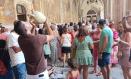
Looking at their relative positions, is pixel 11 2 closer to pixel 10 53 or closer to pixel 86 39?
pixel 86 39

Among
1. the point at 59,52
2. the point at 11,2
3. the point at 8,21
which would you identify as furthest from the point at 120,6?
the point at 59,52

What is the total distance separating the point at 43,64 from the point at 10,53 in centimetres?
192

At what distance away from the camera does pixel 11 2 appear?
23.2m

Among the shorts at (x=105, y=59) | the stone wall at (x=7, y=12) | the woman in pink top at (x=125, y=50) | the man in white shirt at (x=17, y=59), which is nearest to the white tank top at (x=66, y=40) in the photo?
the shorts at (x=105, y=59)

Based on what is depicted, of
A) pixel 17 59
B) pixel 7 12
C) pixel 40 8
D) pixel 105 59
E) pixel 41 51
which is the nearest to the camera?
pixel 41 51

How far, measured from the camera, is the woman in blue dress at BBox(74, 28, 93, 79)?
375 inches

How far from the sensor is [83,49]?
9.58 meters

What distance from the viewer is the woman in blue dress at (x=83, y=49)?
31.2ft

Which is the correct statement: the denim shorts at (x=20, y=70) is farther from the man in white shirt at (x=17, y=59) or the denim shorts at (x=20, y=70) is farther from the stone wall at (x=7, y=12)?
the stone wall at (x=7, y=12)

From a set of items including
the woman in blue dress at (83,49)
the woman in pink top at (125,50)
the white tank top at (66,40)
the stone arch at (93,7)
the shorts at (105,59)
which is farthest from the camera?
the stone arch at (93,7)

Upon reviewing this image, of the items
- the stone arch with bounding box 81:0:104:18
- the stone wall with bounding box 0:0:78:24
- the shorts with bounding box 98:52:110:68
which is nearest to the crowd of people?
the shorts with bounding box 98:52:110:68

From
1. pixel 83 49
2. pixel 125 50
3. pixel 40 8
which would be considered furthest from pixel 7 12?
pixel 125 50

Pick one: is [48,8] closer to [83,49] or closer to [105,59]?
[83,49]

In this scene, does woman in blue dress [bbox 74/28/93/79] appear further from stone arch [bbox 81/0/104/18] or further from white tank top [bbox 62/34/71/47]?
stone arch [bbox 81/0/104/18]
